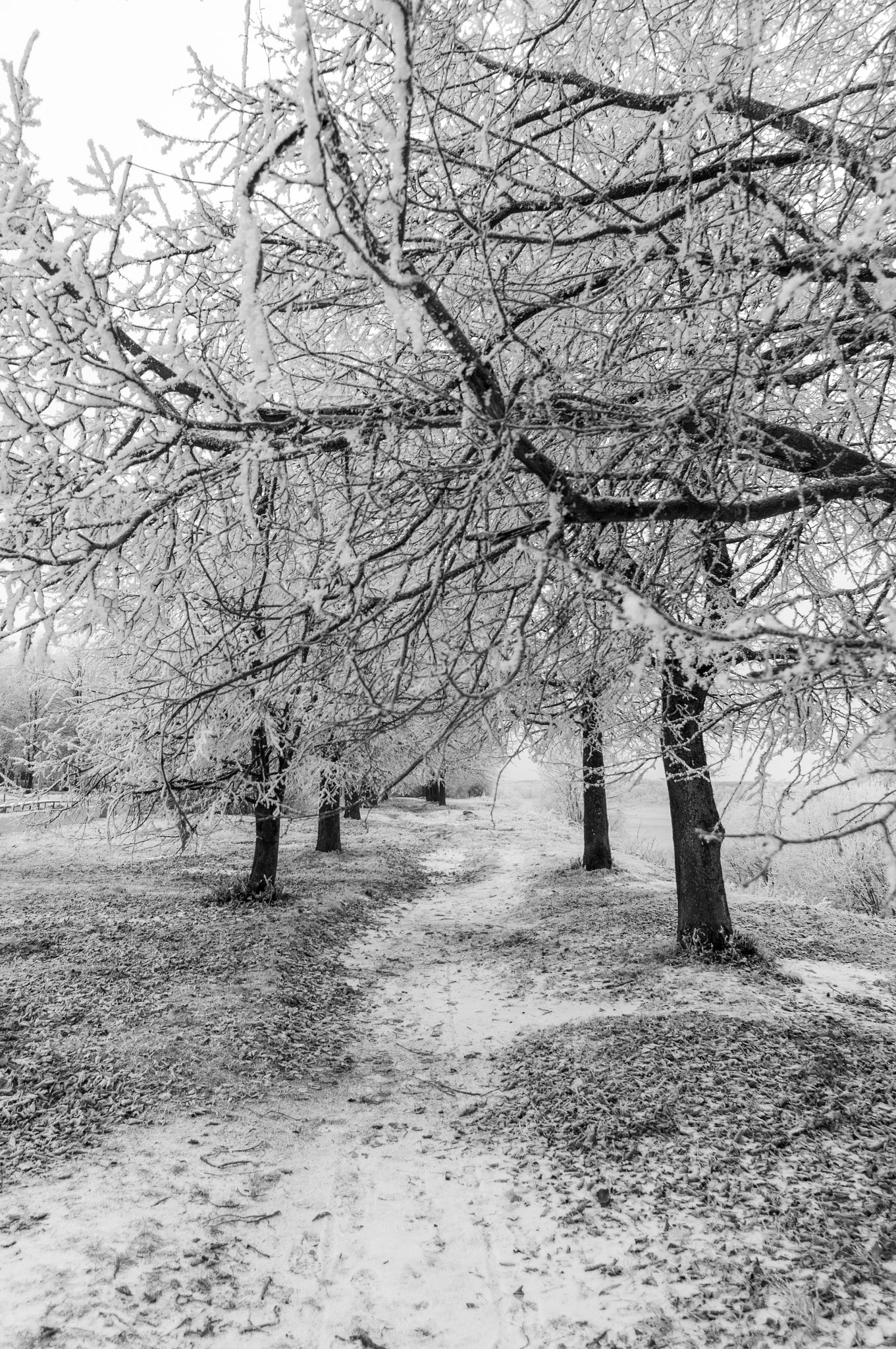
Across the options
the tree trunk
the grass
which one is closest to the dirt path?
the grass

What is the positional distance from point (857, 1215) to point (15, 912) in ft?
33.2

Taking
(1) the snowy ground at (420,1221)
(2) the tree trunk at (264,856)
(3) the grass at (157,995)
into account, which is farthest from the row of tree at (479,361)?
(2) the tree trunk at (264,856)

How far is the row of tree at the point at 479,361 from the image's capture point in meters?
2.53

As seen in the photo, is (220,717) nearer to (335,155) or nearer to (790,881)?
(335,155)

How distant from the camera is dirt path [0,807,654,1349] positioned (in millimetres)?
3158

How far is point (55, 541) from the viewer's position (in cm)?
342

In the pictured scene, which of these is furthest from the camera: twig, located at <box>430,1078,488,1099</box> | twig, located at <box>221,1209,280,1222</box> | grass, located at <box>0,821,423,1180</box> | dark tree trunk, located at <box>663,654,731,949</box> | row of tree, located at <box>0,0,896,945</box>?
dark tree trunk, located at <box>663,654,731,949</box>

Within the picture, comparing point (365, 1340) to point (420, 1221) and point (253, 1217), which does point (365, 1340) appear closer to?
point (420, 1221)

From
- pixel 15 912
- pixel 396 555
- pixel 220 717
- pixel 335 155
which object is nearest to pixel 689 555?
pixel 396 555

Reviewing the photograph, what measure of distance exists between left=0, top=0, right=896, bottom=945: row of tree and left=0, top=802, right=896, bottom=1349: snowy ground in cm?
224

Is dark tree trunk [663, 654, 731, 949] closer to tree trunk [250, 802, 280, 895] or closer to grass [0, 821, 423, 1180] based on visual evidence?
grass [0, 821, 423, 1180]

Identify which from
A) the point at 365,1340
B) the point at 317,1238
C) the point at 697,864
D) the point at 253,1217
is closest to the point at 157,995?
the point at 253,1217

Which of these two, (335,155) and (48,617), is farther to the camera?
(48,617)

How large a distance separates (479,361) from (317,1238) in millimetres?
4176
